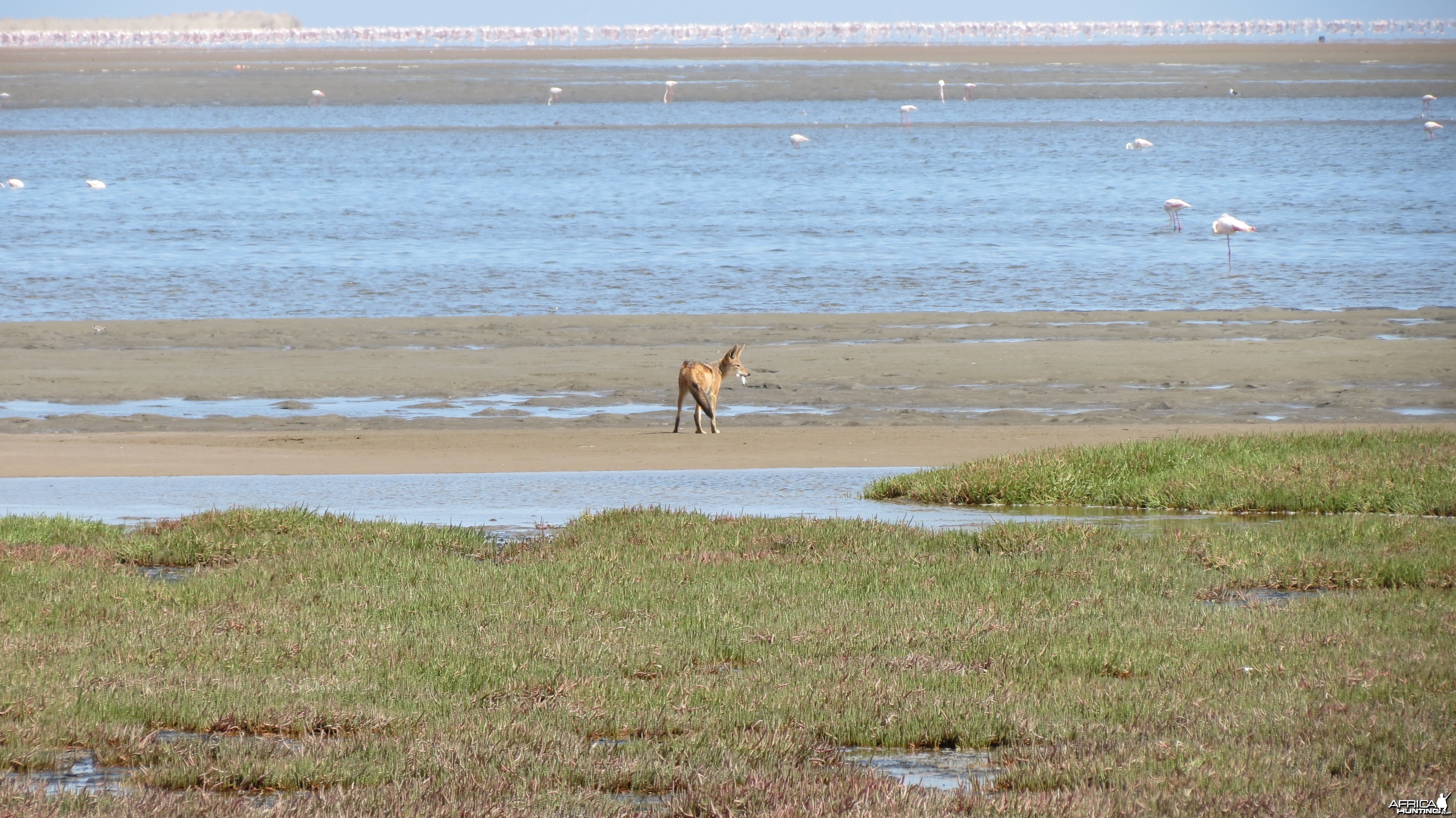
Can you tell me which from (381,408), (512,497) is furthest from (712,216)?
(512,497)

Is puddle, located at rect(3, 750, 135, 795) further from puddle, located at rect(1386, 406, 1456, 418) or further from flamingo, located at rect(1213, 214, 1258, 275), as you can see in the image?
flamingo, located at rect(1213, 214, 1258, 275)

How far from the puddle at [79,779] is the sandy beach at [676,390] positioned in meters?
10.00

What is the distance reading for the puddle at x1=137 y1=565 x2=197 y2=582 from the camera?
1031 cm

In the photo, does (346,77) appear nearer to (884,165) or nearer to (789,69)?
(789,69)

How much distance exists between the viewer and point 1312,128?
70500 millimetres

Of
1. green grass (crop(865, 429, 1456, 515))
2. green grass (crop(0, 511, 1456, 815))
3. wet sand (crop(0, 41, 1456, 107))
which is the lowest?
green grass (crop(865, 429, 1456, 515))

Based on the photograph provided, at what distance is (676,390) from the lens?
2116 centimetres

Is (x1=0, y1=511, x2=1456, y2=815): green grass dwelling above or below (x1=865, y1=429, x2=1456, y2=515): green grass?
Answer: above

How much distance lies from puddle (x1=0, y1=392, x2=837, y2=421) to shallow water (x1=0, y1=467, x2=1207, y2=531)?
12.2 ft

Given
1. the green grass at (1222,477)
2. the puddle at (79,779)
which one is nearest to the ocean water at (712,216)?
the green grass at (1222,477)

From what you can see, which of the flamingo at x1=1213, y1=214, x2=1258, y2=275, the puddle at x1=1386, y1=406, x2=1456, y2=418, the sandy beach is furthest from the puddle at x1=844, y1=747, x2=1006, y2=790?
the flamingo at x1=1213, y1=214, x2=1258, y2=275

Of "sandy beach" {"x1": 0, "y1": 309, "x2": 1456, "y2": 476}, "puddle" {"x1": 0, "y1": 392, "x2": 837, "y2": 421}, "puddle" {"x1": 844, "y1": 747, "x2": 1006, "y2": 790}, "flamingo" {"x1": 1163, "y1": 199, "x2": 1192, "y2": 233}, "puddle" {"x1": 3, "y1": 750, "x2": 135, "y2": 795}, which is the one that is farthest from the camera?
"flamingo" {"x1": 1163, "y1": 199, "x2": 1192, "y2": 233}

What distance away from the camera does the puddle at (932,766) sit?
6.09m

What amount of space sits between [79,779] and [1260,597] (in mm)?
6719
